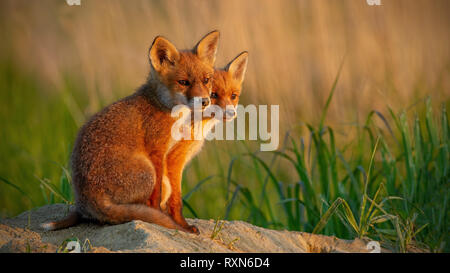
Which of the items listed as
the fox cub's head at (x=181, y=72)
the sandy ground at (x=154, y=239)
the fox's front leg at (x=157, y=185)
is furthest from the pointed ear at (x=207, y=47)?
the sandy ground at (x=154, y=239)

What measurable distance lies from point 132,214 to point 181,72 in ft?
3.10

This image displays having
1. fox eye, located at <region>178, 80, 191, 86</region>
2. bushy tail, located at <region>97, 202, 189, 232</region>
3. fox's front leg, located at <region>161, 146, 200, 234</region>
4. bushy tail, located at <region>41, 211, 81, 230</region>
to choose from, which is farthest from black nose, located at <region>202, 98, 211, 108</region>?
bushy tail, located at <region>41, 211, 81, 230</region>

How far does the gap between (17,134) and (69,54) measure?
1.43 metres

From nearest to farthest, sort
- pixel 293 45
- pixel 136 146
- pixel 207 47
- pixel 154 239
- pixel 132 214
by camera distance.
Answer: pixel 154 239 → pixel 132 214 → pixel 136 146 → pixel 207 47 → pixel 293 45

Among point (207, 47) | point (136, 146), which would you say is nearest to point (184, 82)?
point (207, 47)

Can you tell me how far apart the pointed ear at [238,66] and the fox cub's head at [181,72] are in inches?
8.0

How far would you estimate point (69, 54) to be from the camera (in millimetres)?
6320

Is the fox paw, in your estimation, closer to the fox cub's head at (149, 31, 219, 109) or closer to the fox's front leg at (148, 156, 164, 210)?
the fox's front leg at (148, 156, 164, 210)

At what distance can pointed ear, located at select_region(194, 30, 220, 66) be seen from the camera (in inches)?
129

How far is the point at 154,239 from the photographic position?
7.98ft

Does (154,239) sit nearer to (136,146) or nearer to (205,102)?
(136,146)
